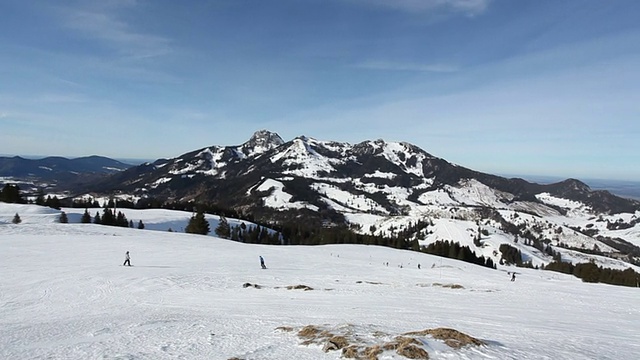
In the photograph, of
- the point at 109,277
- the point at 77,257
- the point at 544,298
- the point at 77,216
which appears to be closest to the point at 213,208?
the point at 77,216

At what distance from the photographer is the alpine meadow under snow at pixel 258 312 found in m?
10.2

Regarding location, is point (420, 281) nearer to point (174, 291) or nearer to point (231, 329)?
point (174, 291)

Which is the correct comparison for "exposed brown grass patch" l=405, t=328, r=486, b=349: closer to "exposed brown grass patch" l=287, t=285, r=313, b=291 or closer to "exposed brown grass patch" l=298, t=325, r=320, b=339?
"exposed brown grass patch" l=298, t=325, r=320, b=339

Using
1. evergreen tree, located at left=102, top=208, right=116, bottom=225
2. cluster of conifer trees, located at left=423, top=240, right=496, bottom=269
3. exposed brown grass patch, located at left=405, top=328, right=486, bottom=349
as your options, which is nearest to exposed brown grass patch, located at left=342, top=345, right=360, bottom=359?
exposed brown grass patch, located at left=405, top=328, right=486, bottom=349

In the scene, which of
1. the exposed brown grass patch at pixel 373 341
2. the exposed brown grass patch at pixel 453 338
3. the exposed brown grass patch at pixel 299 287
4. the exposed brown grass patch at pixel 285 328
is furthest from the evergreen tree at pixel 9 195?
the exposed brown grass patch at pixel 453 338

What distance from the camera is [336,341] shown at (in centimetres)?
1027

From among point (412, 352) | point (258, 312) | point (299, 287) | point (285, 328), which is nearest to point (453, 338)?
point (412, 352)

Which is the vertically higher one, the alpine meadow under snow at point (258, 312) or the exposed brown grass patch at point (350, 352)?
the exposed brown grass patch at point (350, 352)

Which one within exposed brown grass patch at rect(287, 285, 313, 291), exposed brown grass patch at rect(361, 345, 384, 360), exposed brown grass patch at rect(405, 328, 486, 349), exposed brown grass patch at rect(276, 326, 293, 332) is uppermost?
exposed brown grass patch at rect(405, 328, 486, 349)

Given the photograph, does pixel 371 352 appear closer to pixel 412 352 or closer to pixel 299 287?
pixel 412 352

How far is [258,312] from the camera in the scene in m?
16.4

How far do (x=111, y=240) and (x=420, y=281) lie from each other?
42.4m

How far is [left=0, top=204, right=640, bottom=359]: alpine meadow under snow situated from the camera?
10164mm

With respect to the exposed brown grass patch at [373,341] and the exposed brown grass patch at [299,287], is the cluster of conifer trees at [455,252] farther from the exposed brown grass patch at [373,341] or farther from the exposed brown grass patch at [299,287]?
the exposed brown grass patch at [373,341]
